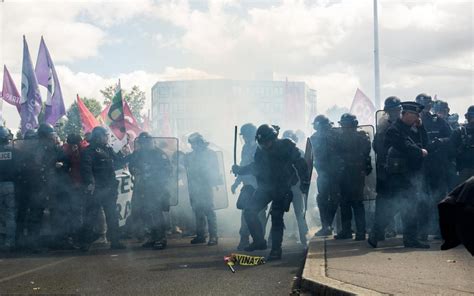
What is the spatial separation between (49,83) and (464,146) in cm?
1073

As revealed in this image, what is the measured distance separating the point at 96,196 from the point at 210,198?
1861 millimetres

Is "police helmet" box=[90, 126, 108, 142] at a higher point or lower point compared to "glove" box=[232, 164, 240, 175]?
higher

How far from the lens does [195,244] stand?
9969 millimetres

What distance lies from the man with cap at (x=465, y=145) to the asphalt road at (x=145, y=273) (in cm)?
262

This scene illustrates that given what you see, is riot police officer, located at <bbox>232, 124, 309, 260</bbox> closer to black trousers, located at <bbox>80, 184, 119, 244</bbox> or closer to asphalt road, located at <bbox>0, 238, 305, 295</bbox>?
asphalt road, located at <bbox>0, 238, 305, 295</bbox>

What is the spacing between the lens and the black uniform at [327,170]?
9289 millimetres

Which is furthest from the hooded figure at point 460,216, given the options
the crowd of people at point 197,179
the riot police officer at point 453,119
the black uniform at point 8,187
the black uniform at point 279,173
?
the riot police officer at point 453,119

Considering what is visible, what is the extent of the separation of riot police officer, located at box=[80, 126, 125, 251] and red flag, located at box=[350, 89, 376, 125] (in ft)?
33.7

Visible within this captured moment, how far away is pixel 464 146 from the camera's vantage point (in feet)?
28.0

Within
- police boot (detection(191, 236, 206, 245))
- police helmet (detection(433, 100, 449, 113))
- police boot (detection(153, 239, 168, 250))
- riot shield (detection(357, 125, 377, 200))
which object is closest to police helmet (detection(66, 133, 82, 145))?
police boot (detection(153, 239, 168, 250))

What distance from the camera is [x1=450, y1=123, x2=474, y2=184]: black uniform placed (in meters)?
8.51

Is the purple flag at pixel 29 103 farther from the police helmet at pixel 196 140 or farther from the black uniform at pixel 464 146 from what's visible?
the black uniform at pixel 464 146

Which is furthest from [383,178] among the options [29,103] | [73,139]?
[29,103]

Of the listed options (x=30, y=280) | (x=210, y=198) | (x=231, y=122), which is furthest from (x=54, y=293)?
(x=231, y=122)
